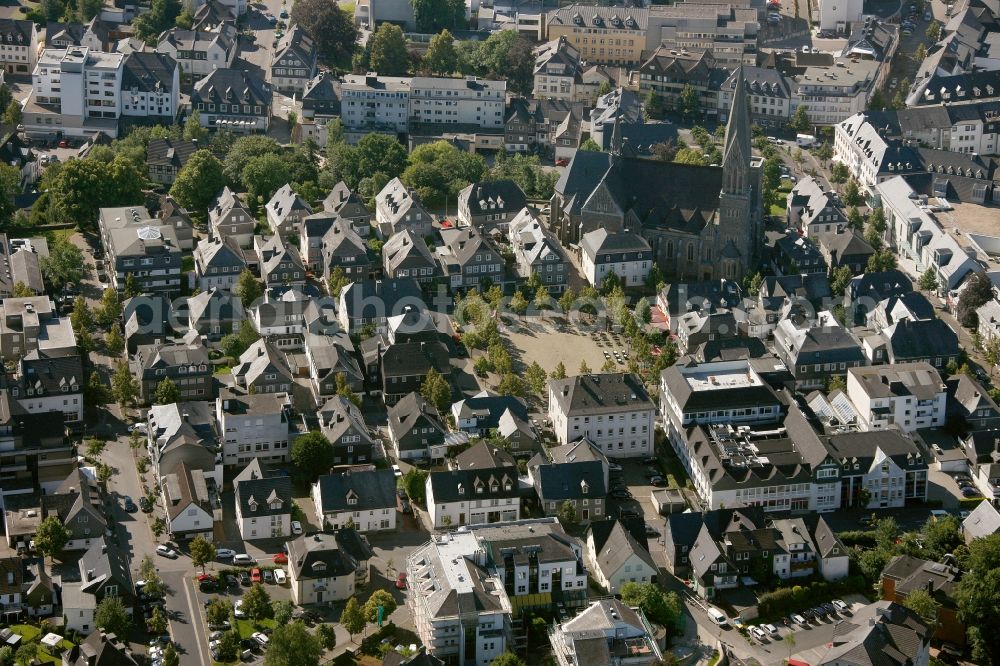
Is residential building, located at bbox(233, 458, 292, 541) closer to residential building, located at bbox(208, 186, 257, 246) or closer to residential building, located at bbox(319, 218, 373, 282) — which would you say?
residential building, located at bbox(319, 218, 373, 282)

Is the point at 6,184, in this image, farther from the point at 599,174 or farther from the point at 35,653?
the point at 35,653

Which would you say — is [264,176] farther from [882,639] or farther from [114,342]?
[882,639]

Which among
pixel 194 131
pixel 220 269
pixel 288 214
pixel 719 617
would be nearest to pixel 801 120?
pixel 288 214

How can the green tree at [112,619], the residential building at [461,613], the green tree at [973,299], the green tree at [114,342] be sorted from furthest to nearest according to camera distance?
the green tree at [973,299]
the green tree at [114,342]
the residential building at [461,613]
the green tree at [112,619]

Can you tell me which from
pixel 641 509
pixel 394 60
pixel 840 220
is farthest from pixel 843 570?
pixel 394 60

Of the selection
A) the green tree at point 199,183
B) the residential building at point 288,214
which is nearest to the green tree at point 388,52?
the green tree at point 199,183

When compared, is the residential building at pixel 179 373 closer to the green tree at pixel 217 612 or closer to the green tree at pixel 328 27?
the green tree at pixel 217 612

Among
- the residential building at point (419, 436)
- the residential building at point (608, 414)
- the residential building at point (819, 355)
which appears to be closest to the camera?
the residential building at point (419, 436)
